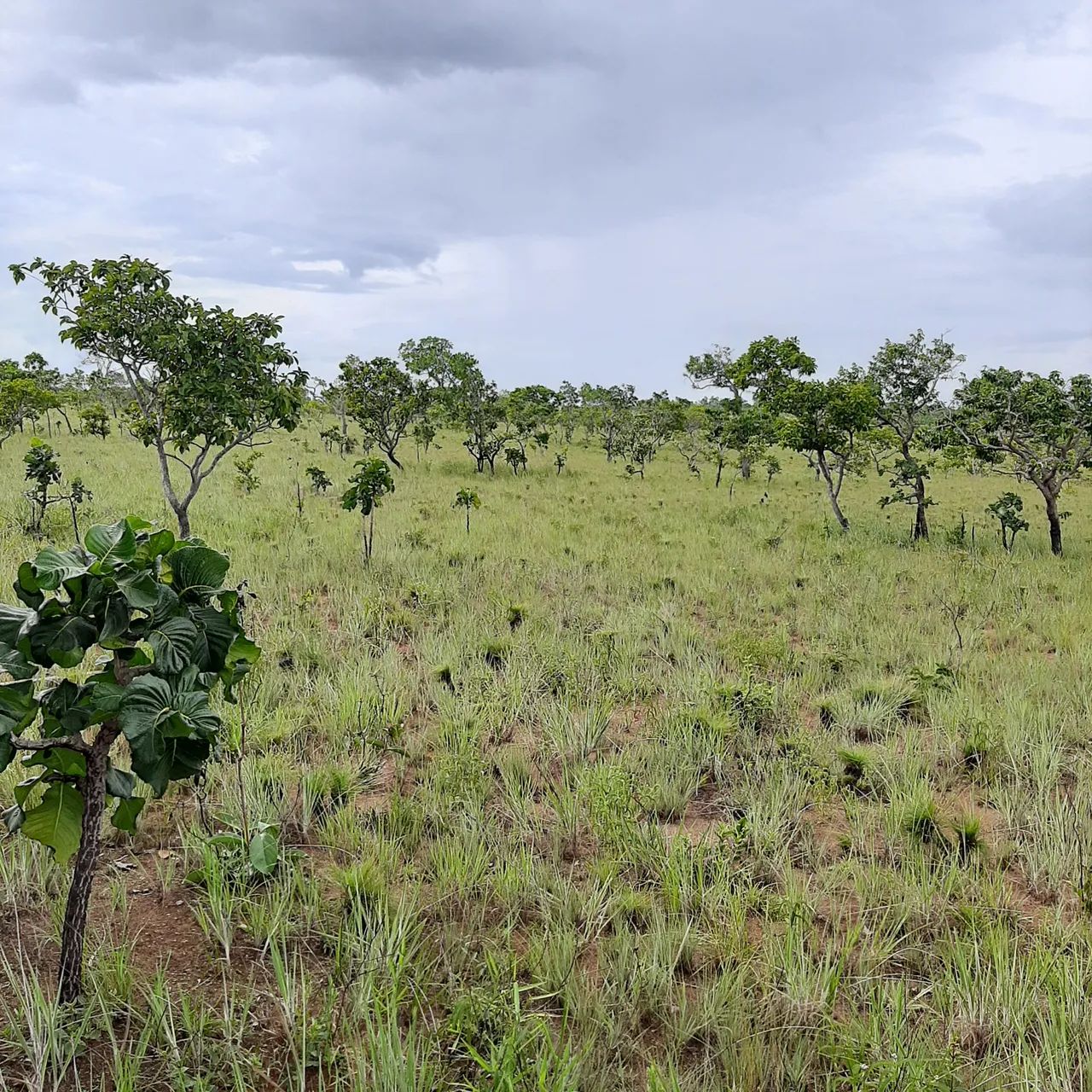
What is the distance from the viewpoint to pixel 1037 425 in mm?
13531

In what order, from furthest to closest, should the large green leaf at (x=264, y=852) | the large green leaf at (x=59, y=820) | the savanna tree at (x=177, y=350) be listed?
the savanna tree at (x=177, y=350)
the large green leaf at (x=264, y=852)
the large green leaf at (x=59, y=820)

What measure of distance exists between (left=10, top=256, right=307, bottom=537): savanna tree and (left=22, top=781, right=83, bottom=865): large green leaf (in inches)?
267

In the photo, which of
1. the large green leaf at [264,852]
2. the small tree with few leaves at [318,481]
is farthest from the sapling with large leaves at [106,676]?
the small tree with few leaves at [318,481]

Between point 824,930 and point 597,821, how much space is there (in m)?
1.32

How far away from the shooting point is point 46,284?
8.39 metres

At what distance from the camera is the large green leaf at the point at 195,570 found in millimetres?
2332

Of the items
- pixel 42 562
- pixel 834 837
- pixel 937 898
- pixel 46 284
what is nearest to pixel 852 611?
pixel 834 837

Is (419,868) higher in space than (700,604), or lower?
lower

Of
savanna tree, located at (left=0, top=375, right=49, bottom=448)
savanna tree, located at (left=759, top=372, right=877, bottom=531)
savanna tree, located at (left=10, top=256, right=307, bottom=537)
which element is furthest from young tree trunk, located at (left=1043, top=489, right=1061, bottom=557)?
savanna tree, located at (left=0, top=375, right=49, bottom=448)

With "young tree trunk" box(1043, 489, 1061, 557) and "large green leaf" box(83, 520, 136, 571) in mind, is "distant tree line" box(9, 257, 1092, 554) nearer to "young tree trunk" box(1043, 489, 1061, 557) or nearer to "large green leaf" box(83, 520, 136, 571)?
"young tree trunk" box(1043, 489, 1061, 557)

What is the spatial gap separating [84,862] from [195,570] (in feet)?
→ 3.62

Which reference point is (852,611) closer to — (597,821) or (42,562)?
(597,821)

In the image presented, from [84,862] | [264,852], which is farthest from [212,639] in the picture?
[264,852]

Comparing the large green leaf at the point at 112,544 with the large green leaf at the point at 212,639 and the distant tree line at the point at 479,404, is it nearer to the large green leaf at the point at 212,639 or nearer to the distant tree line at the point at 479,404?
the large green leaf at the point at 212,639
